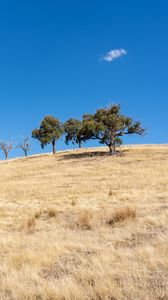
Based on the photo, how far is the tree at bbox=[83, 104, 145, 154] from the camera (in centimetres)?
4797

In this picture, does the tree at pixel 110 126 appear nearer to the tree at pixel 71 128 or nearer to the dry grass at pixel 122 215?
the tree at pixel 71 128

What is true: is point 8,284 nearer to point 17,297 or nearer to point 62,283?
point 17,297

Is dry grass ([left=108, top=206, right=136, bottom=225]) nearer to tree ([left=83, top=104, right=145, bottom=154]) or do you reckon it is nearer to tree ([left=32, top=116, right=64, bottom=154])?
tree ([left=83, top=104, right=145, bottom=154])

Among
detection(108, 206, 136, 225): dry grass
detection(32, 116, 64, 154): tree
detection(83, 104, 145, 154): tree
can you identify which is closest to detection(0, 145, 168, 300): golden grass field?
detection(108, 206, 136, 225): dry grass

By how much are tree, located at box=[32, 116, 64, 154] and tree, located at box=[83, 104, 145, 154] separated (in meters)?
13.0

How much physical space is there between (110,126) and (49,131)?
18023 mm

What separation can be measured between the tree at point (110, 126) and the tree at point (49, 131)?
13.0 metres

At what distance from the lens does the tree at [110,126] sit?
47969mm

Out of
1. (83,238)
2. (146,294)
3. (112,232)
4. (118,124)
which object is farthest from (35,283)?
(118,124)

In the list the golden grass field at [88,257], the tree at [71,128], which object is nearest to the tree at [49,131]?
the tree at [71,128]

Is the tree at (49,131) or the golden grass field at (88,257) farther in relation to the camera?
the tree at (49,131)

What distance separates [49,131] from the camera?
206 ft

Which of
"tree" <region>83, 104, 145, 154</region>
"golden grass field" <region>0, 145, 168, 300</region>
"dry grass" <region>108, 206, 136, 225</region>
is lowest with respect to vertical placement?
"golden grass field" <region>0, 145, 168, 300</region>

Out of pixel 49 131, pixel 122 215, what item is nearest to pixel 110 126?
pixel 49 131
